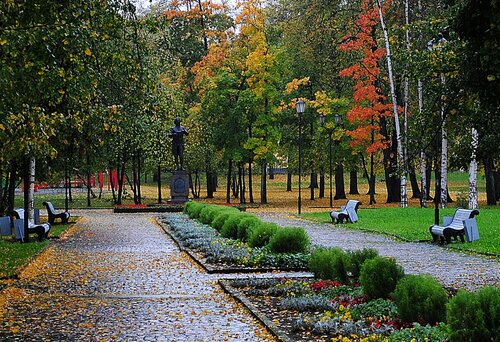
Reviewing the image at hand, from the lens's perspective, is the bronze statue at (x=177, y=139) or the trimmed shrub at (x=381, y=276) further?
the bronze statue at (x=177, y=139)

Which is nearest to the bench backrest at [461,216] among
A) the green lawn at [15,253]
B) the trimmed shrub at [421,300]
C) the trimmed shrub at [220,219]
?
the trimmed shrub at [220,219]

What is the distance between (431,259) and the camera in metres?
16.5

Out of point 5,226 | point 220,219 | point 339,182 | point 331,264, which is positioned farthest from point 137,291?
point 339,182

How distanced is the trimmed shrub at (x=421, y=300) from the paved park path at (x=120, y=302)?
4.75ft

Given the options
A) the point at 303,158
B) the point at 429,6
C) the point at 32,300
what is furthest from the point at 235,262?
the point at 303,158

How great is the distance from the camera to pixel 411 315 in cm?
819

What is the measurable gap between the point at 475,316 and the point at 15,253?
13483 millimetres

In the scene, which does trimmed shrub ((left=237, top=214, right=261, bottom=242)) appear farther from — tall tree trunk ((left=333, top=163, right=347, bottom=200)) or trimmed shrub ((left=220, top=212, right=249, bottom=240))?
tall tree trunk ((left=333, top=163, right=347, bottom=200))

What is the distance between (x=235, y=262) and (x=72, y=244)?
6.78 meters

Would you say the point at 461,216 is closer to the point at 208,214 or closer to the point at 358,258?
the point at 208,214

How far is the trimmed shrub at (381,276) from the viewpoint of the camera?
31.9 ft

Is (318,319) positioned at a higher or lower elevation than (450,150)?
lower

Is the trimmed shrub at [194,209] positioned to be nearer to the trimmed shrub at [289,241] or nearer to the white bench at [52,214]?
the white bench at [52,214]

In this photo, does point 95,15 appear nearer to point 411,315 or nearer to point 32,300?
point 32,300
